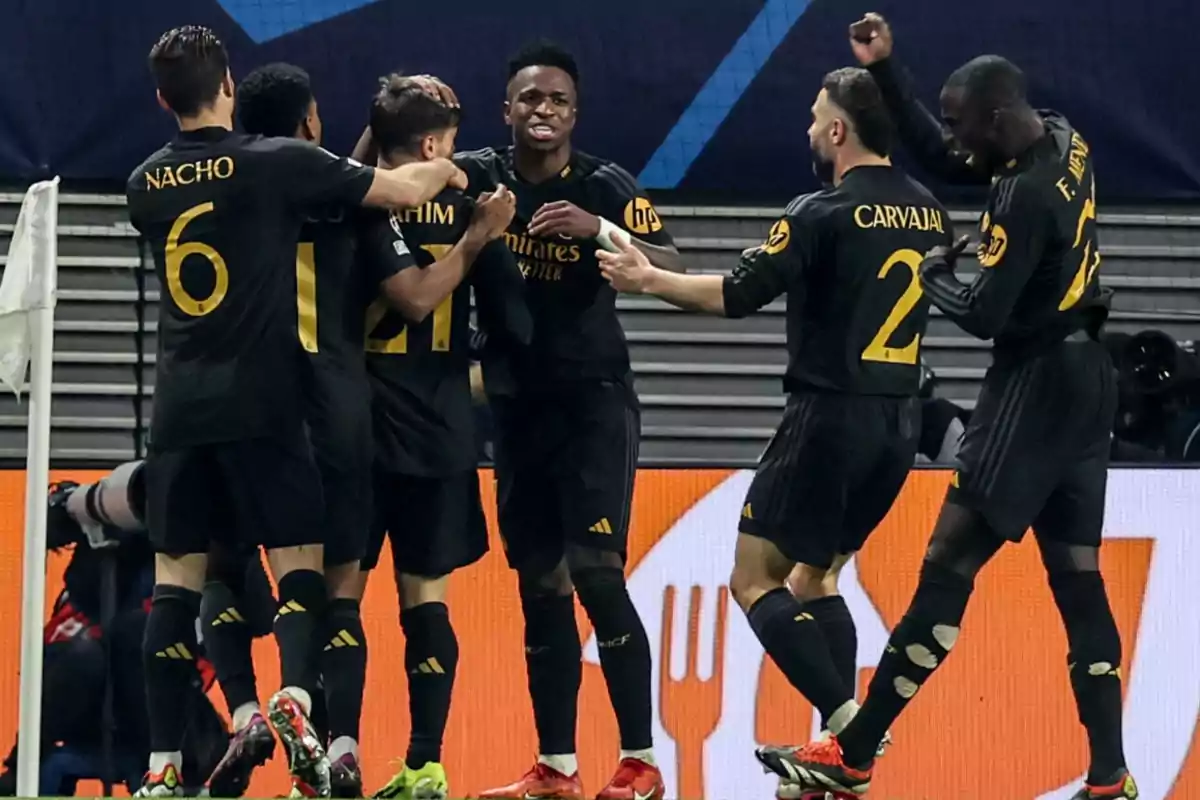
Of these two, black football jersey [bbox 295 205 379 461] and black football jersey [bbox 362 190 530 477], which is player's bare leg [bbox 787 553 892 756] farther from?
black football jersey [bbox 295 205 379 461]

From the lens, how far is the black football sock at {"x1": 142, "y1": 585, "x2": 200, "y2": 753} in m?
6.48

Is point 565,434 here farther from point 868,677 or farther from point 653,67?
point 653,67

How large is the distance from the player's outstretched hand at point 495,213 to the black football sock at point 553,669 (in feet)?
3.82

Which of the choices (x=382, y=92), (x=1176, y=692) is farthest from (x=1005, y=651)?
(x=382, y=92)

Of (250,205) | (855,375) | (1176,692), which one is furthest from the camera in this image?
(1176,692)

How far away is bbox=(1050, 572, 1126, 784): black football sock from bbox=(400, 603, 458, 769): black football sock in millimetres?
1820

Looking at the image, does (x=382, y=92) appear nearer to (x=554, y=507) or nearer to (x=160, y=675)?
(x=554, y=507)

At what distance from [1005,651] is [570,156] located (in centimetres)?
285

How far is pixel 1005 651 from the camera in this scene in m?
8.66

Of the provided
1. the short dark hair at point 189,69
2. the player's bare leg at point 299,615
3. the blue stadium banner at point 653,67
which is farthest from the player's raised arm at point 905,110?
the blue stadium banner at point 653,67

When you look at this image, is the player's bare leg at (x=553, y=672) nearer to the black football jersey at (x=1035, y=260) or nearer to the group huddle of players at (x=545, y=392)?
the group huddle of players at (x=545, y=392)

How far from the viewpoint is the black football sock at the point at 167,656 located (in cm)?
648

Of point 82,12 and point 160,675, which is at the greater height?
point 82,12

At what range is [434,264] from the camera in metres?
6.64
